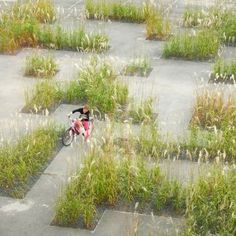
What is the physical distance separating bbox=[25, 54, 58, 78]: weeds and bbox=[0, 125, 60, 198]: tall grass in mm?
1967

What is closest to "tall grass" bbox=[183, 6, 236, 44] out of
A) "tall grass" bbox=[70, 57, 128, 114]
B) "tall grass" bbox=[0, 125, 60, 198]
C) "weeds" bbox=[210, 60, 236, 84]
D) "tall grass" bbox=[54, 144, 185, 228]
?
"weeds" bbox=[210, 60, 236, 84]

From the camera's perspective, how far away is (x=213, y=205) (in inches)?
234

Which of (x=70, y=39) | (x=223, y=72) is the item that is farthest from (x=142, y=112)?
(x=70, y=39)

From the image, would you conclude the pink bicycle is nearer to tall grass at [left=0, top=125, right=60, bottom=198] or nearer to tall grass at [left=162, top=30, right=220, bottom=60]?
tall grass at [left=0, top=125, right=60, bottom=198]

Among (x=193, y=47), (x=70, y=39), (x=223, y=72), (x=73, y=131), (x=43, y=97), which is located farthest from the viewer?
(x=70, y=39)

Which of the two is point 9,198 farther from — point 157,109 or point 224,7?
point 224,7

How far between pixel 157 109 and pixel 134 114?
42cm

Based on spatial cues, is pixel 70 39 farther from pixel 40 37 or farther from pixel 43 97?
pixel 43 97

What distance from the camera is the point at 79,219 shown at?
20.1 ft

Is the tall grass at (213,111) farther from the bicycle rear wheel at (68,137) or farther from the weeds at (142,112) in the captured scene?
the bicycle rear wheel at (68,137)

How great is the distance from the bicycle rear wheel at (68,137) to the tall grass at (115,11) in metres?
4.93

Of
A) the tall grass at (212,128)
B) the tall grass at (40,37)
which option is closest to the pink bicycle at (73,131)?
the tall grass at (212,128)

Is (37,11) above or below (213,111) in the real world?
above

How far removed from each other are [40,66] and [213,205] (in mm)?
4412
